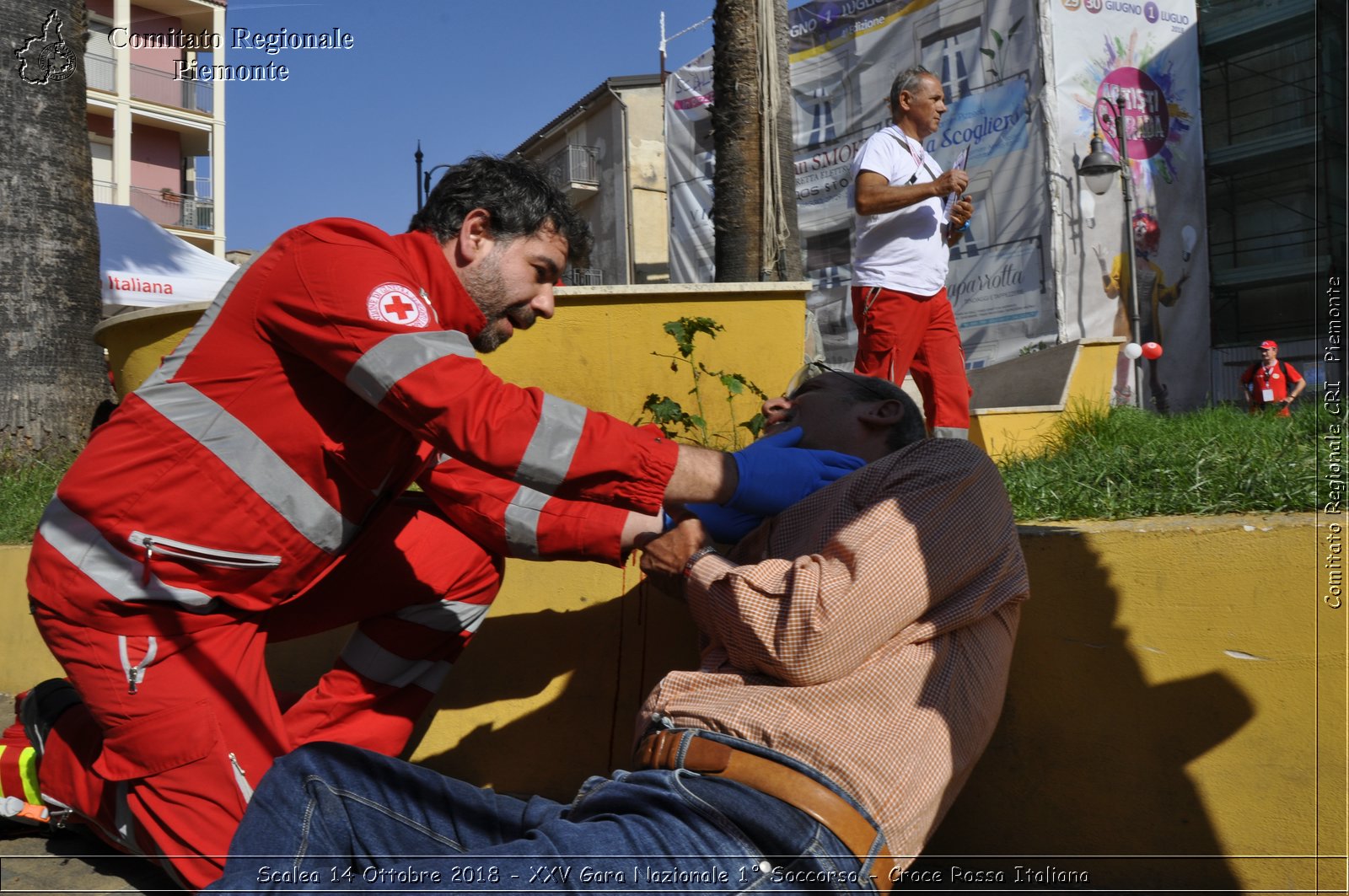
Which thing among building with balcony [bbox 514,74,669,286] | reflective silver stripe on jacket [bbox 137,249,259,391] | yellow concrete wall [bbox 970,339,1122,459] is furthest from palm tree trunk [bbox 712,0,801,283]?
building with balcony [bbox 514,74,669,286]

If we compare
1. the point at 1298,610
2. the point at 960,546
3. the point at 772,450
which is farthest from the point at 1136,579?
the point at 772,450

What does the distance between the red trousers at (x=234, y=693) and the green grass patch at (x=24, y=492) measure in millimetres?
2491

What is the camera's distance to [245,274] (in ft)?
7.45

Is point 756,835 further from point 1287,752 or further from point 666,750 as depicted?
point 1287,752

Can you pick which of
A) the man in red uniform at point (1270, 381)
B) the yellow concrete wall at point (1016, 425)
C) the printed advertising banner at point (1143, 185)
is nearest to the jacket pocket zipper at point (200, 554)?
the yellow concrete wall at point (1016, 425)

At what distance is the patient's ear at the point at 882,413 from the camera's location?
7.97 feet

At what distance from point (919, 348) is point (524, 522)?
2.70 metres

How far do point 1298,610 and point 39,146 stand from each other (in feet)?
22.4

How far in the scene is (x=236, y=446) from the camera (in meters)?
2.20

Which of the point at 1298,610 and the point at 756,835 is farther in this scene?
the point at 1298,610

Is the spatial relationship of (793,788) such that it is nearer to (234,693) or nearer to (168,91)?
(234,693)

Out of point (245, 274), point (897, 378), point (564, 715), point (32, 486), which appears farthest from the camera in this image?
point (32, 486)

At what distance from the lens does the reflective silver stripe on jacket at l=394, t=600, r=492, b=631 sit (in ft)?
8.96

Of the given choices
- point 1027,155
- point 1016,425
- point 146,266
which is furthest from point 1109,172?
point 146,266
